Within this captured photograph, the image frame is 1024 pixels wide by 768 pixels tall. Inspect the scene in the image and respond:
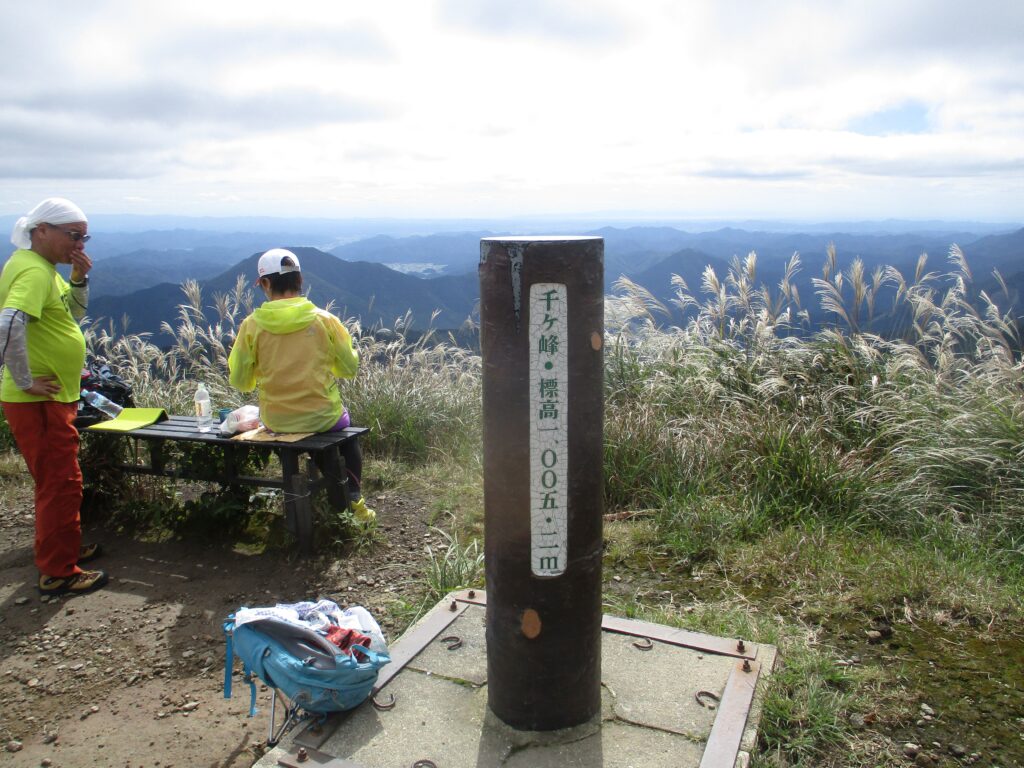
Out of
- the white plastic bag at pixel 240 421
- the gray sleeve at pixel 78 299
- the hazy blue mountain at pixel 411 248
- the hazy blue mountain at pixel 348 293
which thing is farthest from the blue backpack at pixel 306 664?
the hazy blue mountain at pixel 411 248

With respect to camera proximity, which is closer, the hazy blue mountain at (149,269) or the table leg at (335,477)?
the table leg at (335,477)

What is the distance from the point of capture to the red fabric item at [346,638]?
9.49 ft

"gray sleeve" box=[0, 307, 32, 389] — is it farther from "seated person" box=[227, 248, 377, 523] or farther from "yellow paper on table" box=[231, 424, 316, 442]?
"yellow paper on table" box=[231, 424, 316, 442]

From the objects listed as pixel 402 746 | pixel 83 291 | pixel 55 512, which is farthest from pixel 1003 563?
pixel 83 291

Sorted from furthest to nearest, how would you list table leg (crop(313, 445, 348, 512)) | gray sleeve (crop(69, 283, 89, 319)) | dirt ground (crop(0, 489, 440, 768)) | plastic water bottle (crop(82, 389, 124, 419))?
plastic water bottle (crop(82, 389, 124, 419)) < table leg (crop(313, 445, 348, 512)) < gray sleeve (crop(69, 283, 89, 319)) < dirt ground (crop(0, 489, 440, 768))

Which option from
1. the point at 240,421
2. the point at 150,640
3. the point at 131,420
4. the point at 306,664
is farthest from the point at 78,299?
the point at 306,664

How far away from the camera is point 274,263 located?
4535mm

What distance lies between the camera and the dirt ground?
3.00m

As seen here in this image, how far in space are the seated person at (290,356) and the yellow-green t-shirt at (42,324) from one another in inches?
34.1

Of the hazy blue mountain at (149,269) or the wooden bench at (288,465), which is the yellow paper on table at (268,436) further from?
the hazy blue mountain at (149,269)

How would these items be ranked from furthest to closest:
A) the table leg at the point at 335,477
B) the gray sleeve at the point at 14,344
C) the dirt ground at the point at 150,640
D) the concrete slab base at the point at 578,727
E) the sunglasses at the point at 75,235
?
1. the table leg at the point at 335,477
2. the sunglasses at the point at 75,235
3. the gray sleeve at the point at 14,344
4. the dirt ground at the point at 150,640
5. the concrete slab base at the point at 578,727

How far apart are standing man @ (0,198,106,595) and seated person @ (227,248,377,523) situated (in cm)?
93

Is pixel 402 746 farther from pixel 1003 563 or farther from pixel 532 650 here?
pixel 1003 563

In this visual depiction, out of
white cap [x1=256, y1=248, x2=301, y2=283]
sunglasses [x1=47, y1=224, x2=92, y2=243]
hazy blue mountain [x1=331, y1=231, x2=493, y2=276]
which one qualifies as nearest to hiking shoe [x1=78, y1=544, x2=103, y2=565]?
sunglasses [x1=47, y1=224, x2=92, y2=243]
